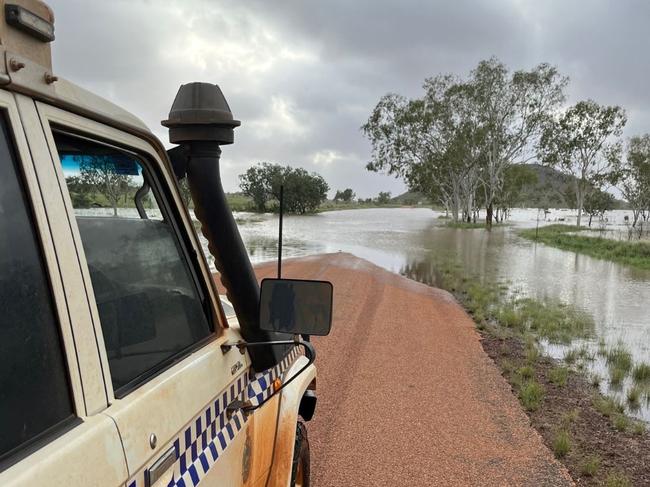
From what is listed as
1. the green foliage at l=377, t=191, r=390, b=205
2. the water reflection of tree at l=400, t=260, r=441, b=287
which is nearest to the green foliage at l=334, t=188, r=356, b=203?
the green foliage at l=377, t=191, r=390, b=205

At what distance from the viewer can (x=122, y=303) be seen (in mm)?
1526

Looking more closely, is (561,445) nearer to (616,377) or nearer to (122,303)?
(616,377)

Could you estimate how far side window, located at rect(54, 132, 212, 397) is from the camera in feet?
4.66

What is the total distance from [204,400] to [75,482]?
0.65 metres

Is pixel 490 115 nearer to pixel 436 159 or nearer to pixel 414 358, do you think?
pixel 436 159

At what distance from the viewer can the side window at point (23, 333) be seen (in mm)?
1053

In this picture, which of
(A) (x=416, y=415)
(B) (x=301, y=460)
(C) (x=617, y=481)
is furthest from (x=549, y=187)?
(B) (x=301, y=460)

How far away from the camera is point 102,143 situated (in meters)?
1.52

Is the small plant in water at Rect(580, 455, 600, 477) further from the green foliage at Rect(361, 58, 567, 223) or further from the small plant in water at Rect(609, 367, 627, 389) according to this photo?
the green foliage at Rect(361, 58, 567, 223)

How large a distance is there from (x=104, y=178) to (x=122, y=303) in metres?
0.40

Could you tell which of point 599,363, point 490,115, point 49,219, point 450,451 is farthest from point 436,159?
point 49,219

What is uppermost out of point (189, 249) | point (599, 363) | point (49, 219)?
point (49, 219)

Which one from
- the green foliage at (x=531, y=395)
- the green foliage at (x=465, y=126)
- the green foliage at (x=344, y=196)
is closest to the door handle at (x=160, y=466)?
the green foliage at (x=531, y=395)

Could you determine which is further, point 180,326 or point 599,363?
point 599,363
